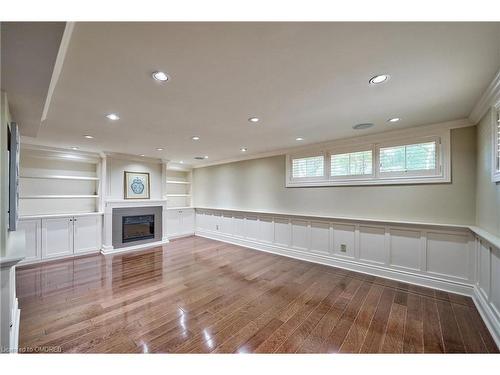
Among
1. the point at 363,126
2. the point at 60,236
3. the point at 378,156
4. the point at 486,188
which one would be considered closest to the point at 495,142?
the point at 486,188

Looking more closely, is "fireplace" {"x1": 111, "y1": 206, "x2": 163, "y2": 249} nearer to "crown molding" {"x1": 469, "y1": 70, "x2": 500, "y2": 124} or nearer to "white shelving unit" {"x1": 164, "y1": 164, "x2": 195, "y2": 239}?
"white shelving unit" {"x1": 164, "y1": 164, "x2": 195, "y2": 239}

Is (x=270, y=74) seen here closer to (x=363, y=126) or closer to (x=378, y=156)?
(x=363, y=126)

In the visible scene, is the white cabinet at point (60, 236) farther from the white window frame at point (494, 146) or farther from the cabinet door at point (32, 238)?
the white window frame at point (494, 146)

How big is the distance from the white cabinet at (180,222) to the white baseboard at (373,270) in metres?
2.18

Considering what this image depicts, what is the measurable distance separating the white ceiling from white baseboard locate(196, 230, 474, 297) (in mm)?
2193

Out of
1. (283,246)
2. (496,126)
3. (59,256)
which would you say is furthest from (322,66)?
(59,256)

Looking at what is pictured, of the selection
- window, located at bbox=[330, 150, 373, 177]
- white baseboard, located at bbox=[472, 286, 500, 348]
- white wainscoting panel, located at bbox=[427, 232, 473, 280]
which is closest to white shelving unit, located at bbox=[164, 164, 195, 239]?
window, located at bbox=[330, 150, 373, 177]

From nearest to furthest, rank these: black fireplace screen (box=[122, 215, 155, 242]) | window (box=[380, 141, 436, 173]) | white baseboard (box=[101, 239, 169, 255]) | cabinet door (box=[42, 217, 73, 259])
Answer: window (box=[380, 141, 436, 173]) < cabinet door (box=[42, 217, 73, 259]) < white baseboard (box=[101, 239, 169, 255]) < black fireplace screen (box=[122, 215, 155, 242])

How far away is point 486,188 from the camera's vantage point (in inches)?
90.0

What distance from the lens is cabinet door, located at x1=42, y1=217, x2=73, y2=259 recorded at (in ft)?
13.1

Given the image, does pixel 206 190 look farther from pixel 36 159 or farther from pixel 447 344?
pixel 447 344

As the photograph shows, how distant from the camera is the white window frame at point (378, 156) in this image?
288 cm

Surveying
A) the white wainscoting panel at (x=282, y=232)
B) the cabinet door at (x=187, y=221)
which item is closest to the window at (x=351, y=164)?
the white wainscoting panel at (x=282, y=232)

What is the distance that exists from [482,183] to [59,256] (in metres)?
6.93
